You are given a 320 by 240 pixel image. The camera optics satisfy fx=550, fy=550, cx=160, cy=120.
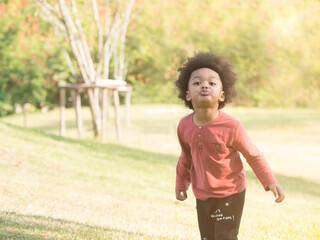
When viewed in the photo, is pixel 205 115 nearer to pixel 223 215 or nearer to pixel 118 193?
pixel 223 215

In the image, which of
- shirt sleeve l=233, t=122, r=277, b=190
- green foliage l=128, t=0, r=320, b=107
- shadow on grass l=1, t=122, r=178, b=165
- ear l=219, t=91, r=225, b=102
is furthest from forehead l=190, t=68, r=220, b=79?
green foliage l=128, t=0, r=320, b=107

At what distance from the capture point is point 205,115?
10.9ft

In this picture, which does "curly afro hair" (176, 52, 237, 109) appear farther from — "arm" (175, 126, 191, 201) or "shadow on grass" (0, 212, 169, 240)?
"shadow on grass" (0, 212, 169, 240)

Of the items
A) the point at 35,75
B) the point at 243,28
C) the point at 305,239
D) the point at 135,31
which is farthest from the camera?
the point at 243,28

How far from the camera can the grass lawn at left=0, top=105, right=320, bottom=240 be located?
14.9 ft

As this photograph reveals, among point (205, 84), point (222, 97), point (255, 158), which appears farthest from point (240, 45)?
point (255, 158)

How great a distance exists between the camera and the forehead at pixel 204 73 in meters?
3.36

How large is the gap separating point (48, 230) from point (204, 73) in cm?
174

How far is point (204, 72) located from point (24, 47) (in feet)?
53.1

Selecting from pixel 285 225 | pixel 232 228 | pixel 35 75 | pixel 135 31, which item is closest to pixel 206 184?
pixel 232 228

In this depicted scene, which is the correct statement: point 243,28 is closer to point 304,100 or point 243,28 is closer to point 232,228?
point 304,100

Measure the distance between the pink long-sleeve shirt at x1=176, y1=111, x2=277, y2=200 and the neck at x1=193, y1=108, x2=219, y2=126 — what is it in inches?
1.3

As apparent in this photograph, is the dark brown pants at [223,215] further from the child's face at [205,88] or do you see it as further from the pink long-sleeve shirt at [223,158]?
the child's face at [205,88]

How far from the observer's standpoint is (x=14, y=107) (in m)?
19.0
